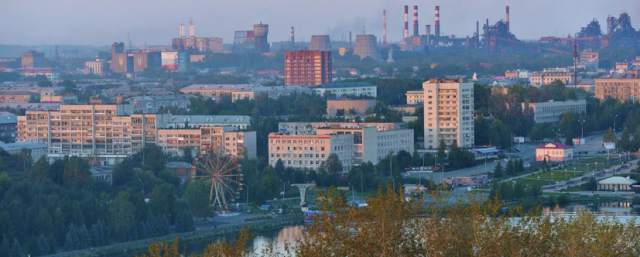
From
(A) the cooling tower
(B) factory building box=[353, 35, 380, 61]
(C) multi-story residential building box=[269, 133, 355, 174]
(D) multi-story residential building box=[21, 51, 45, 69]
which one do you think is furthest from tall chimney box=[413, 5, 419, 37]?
(C) multi-story residential building box=[269, 133, 355, 174]

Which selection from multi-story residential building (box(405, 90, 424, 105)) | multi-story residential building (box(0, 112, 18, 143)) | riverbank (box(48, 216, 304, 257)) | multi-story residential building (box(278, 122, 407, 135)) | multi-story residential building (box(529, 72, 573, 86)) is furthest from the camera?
multi-story residential building (box(529, 72, 573, 86))

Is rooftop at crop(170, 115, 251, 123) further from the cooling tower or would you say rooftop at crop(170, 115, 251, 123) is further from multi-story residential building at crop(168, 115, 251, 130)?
the cooling tower

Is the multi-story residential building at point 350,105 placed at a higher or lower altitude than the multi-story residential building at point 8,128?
higher

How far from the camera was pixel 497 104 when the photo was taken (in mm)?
29656

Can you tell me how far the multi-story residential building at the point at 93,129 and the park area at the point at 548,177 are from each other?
741 centimetres

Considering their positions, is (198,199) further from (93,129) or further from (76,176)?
(93,129)

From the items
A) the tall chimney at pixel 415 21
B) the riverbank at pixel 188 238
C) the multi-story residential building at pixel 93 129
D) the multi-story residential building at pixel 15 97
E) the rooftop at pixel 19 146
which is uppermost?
the tall chimney at pixel 415 21

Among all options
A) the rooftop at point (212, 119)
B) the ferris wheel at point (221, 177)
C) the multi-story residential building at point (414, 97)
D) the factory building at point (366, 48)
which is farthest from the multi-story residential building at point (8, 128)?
the factory building at point (366, 48)

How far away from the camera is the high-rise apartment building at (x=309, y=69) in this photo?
47.1 meters

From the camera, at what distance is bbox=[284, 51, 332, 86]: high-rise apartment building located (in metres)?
47.1

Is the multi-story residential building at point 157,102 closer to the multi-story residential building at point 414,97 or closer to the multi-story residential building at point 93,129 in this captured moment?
the multi-story residential building at point 414,97

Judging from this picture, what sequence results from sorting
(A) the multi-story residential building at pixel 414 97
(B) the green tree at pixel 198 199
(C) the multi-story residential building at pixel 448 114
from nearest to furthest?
(B) the green tree at pixel 198 199, (C) the multi-story residential building at pixel 448 114, (A) the multi-story residential building at pixel 414 97

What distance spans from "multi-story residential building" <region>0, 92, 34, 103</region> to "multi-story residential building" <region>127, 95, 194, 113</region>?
19.1 ft

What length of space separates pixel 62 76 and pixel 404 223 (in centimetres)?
5828
